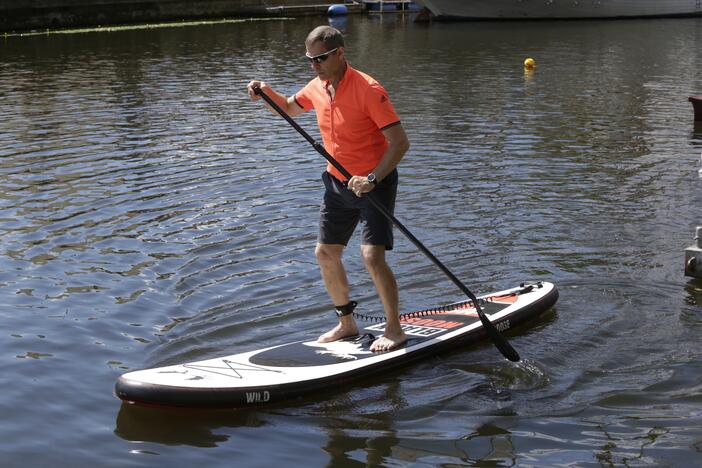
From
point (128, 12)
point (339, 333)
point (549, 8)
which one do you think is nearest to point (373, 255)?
point (339, 333)

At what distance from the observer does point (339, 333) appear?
773cm

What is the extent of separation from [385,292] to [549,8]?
4291 cm

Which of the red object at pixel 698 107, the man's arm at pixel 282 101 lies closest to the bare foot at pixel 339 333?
the man's arm at pixel 282 101

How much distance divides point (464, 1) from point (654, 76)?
24.0 meters

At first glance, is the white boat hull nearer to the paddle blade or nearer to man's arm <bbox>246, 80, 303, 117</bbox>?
man's arm <bbox>246, 80, 303, 117</bbox>

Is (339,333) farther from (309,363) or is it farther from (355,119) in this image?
(355,119)

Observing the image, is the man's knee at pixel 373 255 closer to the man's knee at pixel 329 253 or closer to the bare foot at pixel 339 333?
the man's knee at pixel 329 253

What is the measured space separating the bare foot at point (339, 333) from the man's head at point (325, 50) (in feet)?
6.45

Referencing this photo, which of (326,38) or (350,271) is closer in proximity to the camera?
(326,38)

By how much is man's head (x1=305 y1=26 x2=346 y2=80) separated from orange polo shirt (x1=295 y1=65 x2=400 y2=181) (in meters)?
0.13

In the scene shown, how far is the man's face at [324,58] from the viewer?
685cm

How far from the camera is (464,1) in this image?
48031mm

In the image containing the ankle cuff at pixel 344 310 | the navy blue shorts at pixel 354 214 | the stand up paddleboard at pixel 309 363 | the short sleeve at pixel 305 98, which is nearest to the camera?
the stand up paddleboard at pixel 309 363

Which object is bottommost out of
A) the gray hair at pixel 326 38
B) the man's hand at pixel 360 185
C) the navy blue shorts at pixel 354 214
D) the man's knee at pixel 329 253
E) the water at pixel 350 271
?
the water at pixel 350 271
